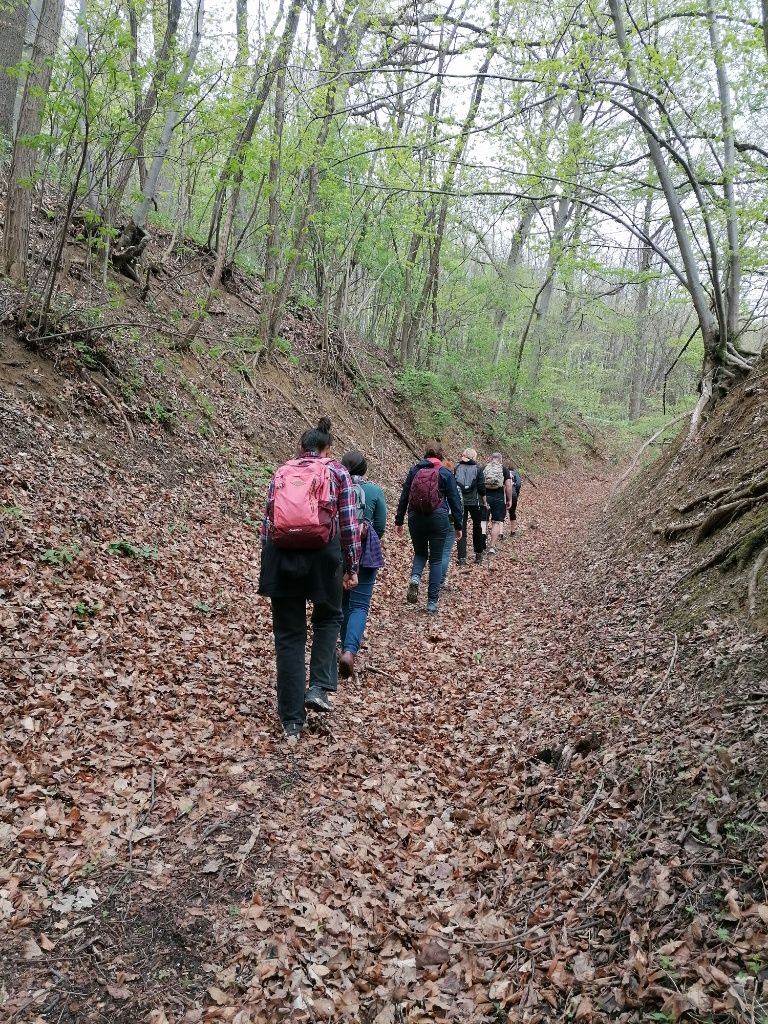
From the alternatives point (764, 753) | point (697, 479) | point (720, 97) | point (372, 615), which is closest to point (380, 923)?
point (764, 753)

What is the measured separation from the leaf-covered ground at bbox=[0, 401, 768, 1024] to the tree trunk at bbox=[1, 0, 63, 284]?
331 cm

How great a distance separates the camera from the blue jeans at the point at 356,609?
6508 mm

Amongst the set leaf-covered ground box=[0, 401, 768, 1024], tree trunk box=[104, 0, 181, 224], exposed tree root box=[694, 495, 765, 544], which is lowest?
leaf-covered ground box=[0, 401, 768, 1024]

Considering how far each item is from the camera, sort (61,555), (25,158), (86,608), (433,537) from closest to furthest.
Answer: (86,608)
(61,555)
(25,158)
(433,537)

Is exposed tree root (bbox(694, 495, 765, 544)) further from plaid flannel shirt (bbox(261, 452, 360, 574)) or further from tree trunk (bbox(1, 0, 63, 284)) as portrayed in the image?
tree trunk (bbox(1, 0, 63, 284))

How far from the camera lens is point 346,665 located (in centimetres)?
630

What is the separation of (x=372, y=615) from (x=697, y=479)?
16.0 ft

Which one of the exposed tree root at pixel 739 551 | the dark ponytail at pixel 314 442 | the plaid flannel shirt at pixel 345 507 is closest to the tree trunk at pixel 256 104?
the dark ponytail at pixel 314 442

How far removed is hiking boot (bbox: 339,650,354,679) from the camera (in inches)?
248

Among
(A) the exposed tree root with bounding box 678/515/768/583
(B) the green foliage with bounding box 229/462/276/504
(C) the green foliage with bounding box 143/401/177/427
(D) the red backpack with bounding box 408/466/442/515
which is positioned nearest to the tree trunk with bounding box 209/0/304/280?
(C) the green foliage with bounding box 143/401/177/427

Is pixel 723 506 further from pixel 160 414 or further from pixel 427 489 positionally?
pixel 160 414

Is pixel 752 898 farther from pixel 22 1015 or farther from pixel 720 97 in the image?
pixel 720 97

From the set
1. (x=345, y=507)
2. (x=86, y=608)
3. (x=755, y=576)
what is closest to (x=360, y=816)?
(x=345, y=507)

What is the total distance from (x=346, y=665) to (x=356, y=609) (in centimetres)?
59
